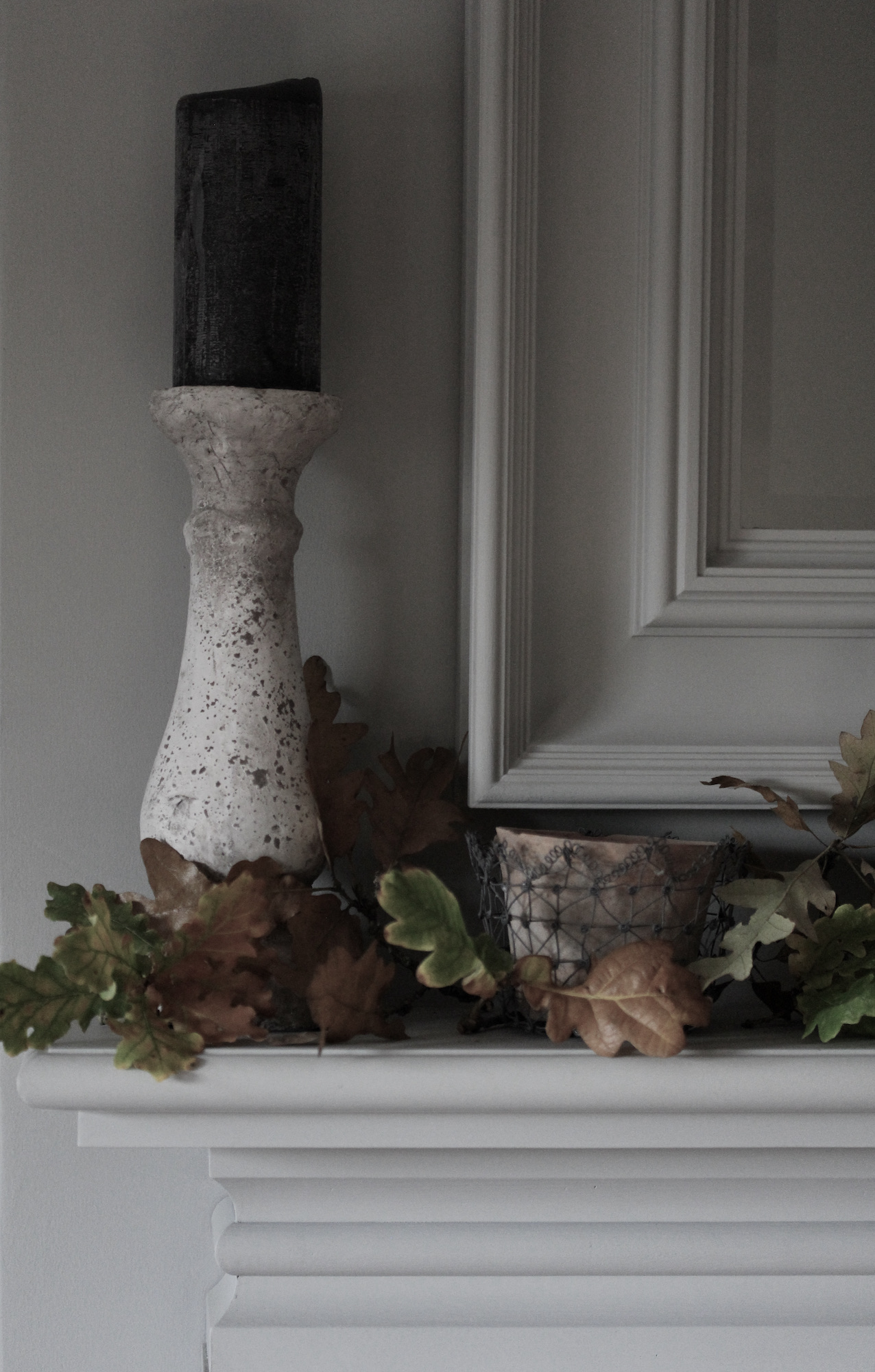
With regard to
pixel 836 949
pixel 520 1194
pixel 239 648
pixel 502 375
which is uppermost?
pixel 502 375

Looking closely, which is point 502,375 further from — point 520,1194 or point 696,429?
point 520,1194

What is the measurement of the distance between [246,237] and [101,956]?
1.00 feet

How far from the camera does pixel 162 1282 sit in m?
0.59

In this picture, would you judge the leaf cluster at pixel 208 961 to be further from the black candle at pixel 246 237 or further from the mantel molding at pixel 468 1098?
the black candle at pixel 246 237

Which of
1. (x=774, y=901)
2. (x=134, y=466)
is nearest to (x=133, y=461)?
(x=134, y=466)

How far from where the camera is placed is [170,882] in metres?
0.48

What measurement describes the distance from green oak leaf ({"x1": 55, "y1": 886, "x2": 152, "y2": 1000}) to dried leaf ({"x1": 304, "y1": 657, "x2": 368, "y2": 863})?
3.8 inches

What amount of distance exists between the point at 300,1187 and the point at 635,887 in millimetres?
191

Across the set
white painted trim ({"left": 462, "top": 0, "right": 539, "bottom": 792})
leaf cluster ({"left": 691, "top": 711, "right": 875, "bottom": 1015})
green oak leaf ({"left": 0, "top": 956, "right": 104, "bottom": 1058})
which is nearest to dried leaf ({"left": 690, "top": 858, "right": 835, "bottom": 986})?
leaf cluster ({"left": 691, "top": 711, "right": 875, "bottom": 1015})

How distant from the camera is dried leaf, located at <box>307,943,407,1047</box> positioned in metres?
0.46

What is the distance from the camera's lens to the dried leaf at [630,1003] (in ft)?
1.42

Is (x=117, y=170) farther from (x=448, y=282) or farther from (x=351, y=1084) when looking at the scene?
(x=351, y=1084)

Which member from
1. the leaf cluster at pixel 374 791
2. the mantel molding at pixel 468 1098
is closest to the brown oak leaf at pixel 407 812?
the leaf cluster at pixel 374 791

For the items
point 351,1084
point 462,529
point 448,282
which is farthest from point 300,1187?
point 448,282
